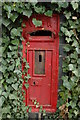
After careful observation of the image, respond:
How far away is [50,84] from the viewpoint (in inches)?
144

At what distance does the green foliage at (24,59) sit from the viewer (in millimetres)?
3318

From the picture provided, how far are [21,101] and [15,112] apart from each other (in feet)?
0.66

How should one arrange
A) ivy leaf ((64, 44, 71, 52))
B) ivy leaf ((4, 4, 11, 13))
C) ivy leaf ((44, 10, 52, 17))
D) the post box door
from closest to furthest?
ivy leaf ((4, 4, 11, 13)) < ivy leaf ((44, 10, 52, 17)) < ivy leaf ((64, 44, 71, 52)) < the post box door

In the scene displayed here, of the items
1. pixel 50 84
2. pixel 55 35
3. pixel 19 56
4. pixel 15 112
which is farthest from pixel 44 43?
pixel 15 112

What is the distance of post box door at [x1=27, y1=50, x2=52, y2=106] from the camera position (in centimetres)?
359

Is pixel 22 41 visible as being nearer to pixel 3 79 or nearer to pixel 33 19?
pixel 33 19

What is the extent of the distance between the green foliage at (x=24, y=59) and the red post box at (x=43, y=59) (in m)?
0.11

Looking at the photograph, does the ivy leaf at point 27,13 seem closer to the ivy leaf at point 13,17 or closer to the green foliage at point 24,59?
the green foliage at point 24,59

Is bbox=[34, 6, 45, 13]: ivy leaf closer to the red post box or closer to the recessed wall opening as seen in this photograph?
the red post box

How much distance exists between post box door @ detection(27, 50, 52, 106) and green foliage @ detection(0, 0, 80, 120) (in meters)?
0.11

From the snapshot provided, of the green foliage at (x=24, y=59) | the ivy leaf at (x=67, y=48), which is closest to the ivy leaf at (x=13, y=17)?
the green foliage at (x=24, y=59)

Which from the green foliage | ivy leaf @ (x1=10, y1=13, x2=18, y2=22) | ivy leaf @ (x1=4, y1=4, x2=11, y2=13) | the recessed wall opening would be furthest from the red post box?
ivy leaf @ (x1=4, y1=4, x2=11, y2=13)

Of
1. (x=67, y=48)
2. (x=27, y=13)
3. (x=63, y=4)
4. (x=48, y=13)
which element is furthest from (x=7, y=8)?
(x=67, y=48)

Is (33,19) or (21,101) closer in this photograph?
(33,19)
